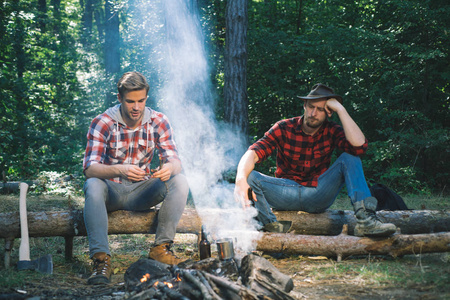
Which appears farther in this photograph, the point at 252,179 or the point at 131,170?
the point at 252,179

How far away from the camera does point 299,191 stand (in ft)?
13.4

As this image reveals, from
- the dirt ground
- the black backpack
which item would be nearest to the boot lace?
the dirt ground

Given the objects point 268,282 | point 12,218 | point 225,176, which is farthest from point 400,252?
point 225,176

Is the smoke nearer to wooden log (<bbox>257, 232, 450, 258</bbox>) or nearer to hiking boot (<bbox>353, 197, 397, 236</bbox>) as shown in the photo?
wooden log (<bbox>257, 232, 450, 258</bbox>)

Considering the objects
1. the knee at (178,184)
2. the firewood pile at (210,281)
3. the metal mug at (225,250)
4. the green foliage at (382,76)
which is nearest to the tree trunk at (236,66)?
the green foliage at (382,76)

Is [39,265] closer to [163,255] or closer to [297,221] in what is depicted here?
[163,255]

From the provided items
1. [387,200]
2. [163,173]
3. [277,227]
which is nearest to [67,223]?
[163,173]

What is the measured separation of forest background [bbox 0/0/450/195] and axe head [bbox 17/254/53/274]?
4.83 meters

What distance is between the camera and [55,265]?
382cm

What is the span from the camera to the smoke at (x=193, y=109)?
806cm

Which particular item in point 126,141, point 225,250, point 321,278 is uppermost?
point 126,141

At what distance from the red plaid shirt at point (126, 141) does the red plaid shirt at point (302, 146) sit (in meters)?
0.97

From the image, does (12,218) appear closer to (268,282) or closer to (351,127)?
(268,282)

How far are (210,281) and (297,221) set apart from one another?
169 cm
